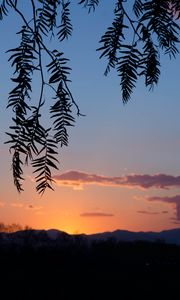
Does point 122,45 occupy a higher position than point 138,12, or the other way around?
point 138,12

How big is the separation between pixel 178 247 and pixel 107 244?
51.0ft

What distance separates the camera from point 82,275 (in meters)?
80.2

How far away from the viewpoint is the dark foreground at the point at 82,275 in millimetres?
75938

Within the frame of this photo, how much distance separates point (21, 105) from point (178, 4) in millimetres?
405

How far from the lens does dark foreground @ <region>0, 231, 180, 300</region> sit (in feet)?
249

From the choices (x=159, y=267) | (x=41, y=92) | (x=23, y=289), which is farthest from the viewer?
(x=159, y=267)

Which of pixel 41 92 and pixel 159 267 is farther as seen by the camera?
pixel 159 267

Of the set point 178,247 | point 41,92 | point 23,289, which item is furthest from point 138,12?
point 178,247

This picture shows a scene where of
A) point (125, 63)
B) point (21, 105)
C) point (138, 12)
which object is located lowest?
point (21, 105)

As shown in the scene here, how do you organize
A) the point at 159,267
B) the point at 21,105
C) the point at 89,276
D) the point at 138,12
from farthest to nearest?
1. the point at 159,267
2. the point at 89,276
3. the point at 138,12
4. the point at 21,105

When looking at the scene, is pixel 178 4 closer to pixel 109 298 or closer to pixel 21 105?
pixel 21 105

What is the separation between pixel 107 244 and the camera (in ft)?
335

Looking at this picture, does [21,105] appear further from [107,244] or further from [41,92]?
[107,244]

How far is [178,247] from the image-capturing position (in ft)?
349
